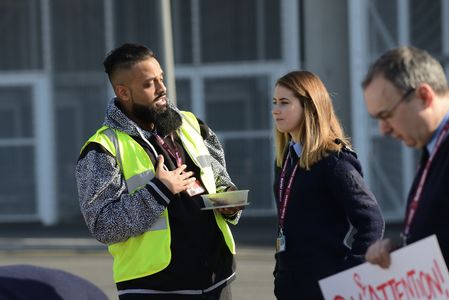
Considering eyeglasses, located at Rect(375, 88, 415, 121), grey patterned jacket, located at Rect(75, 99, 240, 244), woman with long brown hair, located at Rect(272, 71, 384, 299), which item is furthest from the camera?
woman with long brown hair, located at Rect(272, 71, 384, 299)

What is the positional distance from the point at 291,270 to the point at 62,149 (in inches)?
524

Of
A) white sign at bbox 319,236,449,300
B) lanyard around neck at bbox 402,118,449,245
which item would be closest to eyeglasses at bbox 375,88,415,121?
lanyard around neck at bbox 402,118,449,245

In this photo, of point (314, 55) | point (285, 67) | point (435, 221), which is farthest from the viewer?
point (285, 67)

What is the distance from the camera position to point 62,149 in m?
17.4

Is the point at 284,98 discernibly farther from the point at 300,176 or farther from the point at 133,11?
the point at 133,11

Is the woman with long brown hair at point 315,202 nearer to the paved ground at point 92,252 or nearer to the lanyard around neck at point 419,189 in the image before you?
the lanyard around neck at point 419,189

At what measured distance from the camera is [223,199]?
14.5 ft

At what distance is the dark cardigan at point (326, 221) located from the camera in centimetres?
436

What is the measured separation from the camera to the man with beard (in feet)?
14.1

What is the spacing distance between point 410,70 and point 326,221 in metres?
1.47

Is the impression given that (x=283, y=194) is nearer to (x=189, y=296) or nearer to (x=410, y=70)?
(x=189, y=296)

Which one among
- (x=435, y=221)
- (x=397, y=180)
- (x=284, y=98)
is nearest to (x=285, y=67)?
(x=397, y=180)

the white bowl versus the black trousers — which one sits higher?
the white bowl

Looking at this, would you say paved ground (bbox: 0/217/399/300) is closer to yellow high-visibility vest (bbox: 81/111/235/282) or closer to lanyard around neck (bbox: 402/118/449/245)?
yellow high-visibility vest (bbox: 81/111/235/282)
